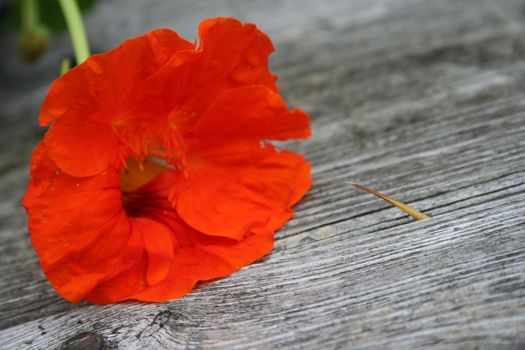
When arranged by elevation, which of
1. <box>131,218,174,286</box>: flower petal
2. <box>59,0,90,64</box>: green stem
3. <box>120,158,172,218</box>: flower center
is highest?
<box>59,0,90,64</box>: green stem

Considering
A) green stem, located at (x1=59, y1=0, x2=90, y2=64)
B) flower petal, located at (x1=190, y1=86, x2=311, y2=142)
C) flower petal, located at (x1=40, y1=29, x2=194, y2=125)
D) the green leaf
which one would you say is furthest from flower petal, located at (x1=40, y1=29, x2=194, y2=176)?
the green leaf

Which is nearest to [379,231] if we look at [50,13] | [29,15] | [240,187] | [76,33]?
[240,187]

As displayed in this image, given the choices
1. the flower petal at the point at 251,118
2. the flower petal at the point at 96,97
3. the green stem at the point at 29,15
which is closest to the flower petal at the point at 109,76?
the flower petal at the point at 96,97

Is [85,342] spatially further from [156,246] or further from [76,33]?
[76,33]

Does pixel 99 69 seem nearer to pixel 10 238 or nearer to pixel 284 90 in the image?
pixel 10 238

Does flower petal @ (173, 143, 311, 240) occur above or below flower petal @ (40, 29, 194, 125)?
below

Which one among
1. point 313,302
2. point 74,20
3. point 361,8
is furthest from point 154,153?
point 361,8

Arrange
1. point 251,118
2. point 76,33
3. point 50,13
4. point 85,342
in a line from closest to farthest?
point 85,342 → point 251,118 → point 76,33 → point 50,13

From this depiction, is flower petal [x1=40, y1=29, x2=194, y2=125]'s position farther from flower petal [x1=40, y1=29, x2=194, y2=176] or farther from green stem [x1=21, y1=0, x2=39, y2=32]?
green stem [x1=21, y1=0, x2=39, y2=32]
